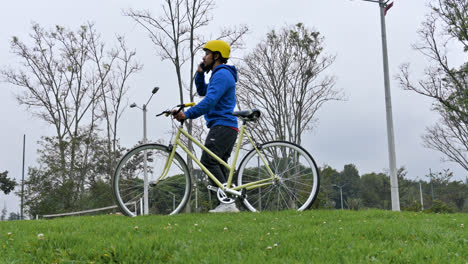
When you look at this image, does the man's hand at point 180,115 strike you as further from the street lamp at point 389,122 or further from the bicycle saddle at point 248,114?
the street lamp at point 389,122

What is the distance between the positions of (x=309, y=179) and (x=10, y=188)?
159 feet

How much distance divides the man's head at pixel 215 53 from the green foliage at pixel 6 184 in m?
47.1

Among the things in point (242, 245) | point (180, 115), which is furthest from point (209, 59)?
point (242, 245)

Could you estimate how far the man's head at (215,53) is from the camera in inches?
222

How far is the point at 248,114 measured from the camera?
5.21 meters

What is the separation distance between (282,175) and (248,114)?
0.95 m

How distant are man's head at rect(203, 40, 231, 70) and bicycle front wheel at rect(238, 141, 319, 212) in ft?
4.44

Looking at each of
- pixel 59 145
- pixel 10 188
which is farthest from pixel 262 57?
pixel 10 188

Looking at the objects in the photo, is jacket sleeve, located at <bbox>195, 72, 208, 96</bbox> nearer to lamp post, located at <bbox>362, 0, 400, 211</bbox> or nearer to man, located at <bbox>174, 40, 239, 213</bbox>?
man, located at <bbox>174, 40, 239, 213</bbox>

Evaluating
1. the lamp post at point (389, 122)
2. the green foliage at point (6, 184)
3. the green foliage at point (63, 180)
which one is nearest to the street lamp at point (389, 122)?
the lamp post at point (389, 122)

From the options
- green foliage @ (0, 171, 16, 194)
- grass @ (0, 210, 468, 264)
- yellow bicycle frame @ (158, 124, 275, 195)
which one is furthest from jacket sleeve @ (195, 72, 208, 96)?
green foliage @ (0, 171, 16, 194)

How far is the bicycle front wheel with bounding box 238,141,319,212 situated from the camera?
5.40 metres

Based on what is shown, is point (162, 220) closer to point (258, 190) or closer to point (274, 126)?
point (258, 190)

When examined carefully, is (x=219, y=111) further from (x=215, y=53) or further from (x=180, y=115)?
(x=215, y=53)
